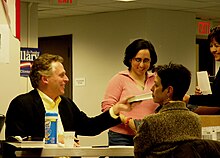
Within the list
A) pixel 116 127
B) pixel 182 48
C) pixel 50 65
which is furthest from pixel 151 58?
pixel 182 48

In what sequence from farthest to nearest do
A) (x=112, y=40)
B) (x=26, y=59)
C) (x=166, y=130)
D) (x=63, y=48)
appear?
1. (x=63, y=48)
2. (x=112, y=40)
3. (x=26, y=59)
4. (x=166, y=130)

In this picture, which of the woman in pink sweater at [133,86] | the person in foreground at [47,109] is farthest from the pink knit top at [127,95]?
the person in foreground at [47,109]

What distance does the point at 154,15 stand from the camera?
25.5 feet

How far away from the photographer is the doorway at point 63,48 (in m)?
8.70

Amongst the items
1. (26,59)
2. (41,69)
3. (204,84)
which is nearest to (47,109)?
(41,69)

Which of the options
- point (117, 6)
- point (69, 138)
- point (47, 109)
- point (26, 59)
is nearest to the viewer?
point (69, 138)

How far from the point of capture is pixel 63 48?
8.83 meters

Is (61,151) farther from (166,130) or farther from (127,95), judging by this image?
(127,95)

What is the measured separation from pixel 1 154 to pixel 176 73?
1250 millimetres

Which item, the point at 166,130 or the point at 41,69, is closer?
the point at 166,130

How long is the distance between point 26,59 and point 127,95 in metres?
2.82

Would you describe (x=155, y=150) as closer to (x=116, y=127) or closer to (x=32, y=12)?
(x=116, y=127)

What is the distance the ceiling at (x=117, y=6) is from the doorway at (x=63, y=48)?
1.50ft

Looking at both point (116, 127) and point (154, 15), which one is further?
point (154, 15)
